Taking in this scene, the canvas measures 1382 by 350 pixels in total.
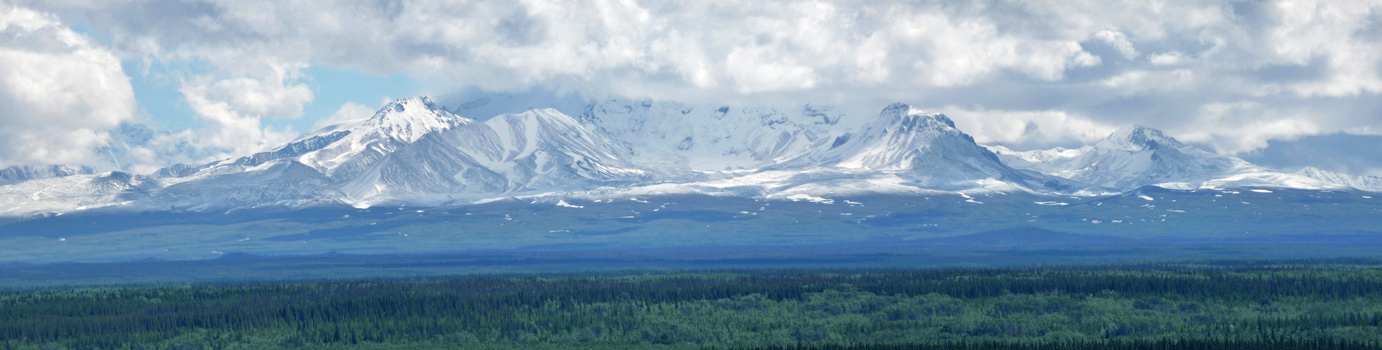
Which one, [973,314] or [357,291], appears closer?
[973,314]

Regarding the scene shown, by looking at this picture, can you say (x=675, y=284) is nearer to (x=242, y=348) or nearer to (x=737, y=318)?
(x=737, y=318)

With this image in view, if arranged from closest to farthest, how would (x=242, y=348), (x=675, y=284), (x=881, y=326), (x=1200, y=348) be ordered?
(x=1200, y=348)
(x=242, y=348)
(x=881, y=326)
(x=675, y=284)

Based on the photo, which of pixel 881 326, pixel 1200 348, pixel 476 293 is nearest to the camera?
pixel 1200 348

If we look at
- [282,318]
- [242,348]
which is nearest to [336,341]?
[242,348]

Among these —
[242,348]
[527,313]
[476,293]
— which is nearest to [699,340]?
[527,313]

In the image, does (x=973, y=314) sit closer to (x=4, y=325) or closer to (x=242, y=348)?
(x=242, y=348)

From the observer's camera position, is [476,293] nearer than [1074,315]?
No
